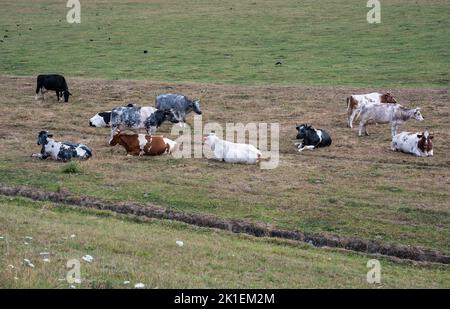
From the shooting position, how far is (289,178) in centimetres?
1983

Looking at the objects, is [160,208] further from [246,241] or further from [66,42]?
[66,42]

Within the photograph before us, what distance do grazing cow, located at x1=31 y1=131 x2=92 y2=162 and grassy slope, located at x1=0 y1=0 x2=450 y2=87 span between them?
49.4ft

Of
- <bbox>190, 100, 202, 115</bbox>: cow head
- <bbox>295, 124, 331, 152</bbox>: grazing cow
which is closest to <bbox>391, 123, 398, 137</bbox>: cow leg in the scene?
<bbox>295, 124, 331, 152</bbox>: grazing cow

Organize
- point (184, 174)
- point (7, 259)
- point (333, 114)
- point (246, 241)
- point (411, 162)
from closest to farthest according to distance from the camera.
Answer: point (7, 259) → point (246, 241) → point (184, 174) → point (411, 162) → point (333, 114)

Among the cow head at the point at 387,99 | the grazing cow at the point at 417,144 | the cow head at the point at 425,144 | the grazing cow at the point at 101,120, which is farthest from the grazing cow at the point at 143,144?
the cow head at the point at 387,99

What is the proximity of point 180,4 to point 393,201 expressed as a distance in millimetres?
51860

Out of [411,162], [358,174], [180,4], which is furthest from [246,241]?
[180,4]

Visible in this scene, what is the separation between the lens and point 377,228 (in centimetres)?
1602

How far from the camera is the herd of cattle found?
69.7ft

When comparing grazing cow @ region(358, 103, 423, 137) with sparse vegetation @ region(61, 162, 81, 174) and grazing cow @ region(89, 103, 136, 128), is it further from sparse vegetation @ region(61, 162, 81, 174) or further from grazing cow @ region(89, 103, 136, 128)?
sparse vegetation @ region(61, 162, 81, 174)

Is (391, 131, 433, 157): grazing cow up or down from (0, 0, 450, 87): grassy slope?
down

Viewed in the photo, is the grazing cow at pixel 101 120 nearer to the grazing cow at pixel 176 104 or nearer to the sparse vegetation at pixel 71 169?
the grazing cow at pixel 176 104

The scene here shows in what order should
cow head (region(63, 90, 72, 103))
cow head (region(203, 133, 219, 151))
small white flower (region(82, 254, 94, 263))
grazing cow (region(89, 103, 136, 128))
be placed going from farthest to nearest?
cow head (region(63, 90, 72, 103)), grazing cow (region(89, 103, 136, 128)), cow head (region(203, 133, 219, 151)), small white flower (region(82, 254, 94, 263))

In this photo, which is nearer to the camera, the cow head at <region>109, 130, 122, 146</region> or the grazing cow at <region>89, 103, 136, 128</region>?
the cow head at <region>109, 130, 122, 146</region>
